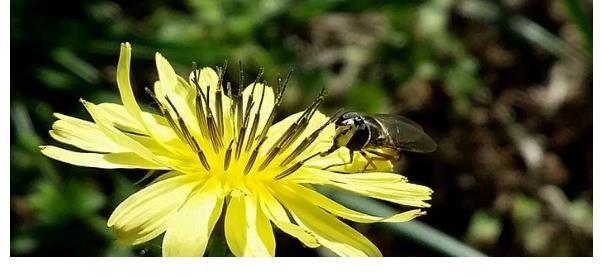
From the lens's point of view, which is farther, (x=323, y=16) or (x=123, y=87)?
(x=323, y=16)

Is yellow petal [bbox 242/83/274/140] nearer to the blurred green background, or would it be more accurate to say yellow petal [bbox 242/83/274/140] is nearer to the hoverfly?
the hoverfly

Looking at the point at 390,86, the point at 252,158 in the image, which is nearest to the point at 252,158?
the point at 252,158

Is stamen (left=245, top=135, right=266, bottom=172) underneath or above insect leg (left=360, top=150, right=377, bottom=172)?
underneath

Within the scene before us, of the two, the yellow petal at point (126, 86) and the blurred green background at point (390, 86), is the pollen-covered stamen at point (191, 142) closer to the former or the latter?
the yellow petal at point (126, 86)

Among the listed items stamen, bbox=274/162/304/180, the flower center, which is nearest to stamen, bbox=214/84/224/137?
the flower center

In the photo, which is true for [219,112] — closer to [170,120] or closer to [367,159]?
[170,120]
